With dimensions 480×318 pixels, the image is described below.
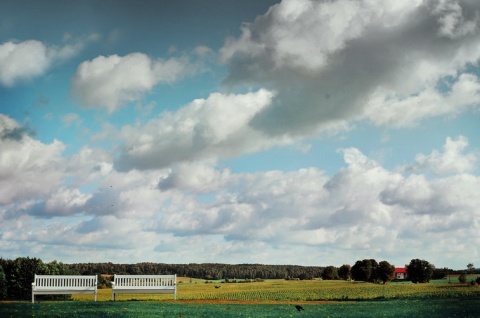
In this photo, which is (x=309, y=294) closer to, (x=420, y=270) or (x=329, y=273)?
(x=420, y=270)

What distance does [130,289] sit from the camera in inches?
1162

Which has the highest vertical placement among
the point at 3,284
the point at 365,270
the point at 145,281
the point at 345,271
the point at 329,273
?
the point at 145,281

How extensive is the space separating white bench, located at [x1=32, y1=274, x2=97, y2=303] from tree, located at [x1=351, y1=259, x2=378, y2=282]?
81.5 metres

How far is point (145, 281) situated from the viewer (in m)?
30.2

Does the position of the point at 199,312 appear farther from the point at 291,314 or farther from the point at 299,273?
the point at 299,273

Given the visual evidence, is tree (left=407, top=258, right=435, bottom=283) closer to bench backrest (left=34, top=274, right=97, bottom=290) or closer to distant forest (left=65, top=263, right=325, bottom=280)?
distant forest (left=65, top=263, right=325, bottom=280)

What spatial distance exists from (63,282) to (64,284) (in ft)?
0.45

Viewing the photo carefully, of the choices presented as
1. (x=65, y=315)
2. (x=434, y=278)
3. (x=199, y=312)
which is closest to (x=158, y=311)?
(x=199, y=312)

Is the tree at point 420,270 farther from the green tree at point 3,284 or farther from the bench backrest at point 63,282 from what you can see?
the bench backrest at point 63,282

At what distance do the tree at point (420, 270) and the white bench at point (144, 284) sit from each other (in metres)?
85.2

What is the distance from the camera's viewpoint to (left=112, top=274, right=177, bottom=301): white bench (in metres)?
29.6

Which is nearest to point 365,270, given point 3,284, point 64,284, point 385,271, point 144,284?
point 385,271

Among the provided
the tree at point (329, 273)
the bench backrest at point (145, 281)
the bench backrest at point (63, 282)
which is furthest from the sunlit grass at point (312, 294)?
the tree at point (329, 273)

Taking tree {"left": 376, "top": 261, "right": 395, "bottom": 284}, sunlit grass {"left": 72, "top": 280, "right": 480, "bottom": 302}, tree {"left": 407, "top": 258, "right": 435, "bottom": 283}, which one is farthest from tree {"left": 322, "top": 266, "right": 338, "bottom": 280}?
sunlit grass {"left": 72, "top": 280, "right": 480, "bottom": 302}
